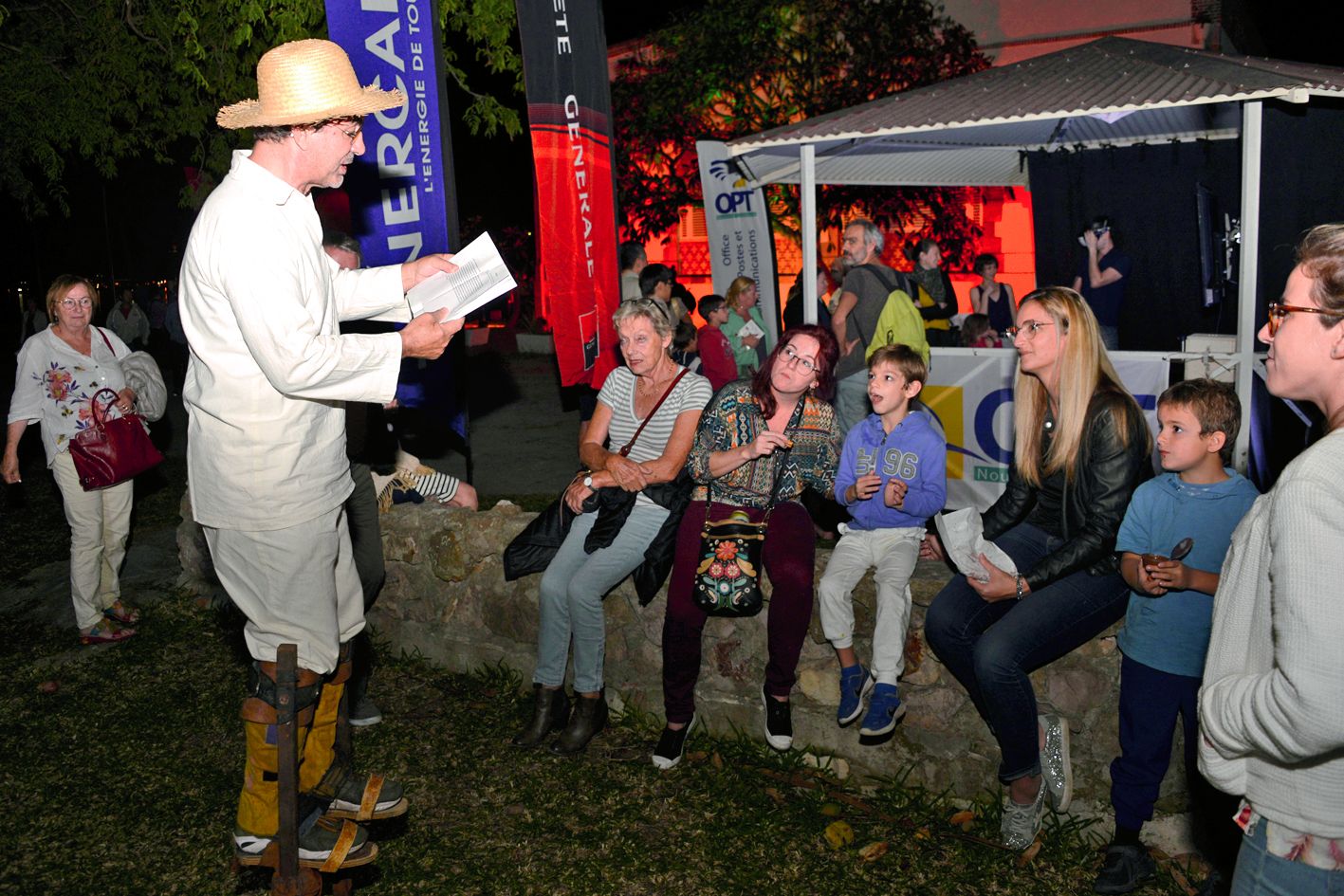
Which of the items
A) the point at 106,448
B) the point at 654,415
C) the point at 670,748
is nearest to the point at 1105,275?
the point at 654,415

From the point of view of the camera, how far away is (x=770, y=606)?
4.34 m

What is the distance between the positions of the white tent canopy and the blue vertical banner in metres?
2.59

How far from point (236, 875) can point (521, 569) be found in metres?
1.78

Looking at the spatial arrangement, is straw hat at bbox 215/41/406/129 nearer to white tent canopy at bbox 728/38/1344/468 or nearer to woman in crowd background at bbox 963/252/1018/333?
white tent canopy at bbox 728/38/1344/468

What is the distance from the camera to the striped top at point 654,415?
195 inches

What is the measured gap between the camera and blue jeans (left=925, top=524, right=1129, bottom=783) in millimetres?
3727

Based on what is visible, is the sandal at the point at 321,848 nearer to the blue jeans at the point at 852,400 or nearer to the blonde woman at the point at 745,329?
the blue jeans at the point at 852,400

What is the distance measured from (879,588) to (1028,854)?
→ 42.5 inches

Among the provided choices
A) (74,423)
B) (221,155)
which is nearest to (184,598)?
(74,423)

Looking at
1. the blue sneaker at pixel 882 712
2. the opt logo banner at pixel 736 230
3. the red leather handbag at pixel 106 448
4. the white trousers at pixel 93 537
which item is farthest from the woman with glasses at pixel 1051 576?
the opt logo banner at pixel 736 230

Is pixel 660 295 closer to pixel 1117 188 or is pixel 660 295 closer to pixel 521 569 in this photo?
pixel 521 569

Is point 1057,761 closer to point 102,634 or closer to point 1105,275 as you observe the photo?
point 102,634

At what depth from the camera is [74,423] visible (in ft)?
19.3

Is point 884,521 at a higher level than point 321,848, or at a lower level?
higher
